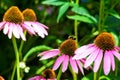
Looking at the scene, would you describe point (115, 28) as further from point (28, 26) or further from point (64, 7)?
point (28, 26)

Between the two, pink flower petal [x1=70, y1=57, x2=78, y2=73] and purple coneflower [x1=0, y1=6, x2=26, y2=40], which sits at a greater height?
purple coneflower [x1=0, y1=6, x2=26, y2=40]

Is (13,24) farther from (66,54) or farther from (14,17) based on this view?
(66,54)

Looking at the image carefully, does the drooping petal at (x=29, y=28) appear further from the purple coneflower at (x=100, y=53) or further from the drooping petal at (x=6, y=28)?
the purple coneflower at (x=100, y=53)

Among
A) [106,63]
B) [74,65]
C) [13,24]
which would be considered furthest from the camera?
[13,24]

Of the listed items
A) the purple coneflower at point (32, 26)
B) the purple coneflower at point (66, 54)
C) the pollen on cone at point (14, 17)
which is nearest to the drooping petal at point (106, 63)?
the purple coneflower at point (66, 54)

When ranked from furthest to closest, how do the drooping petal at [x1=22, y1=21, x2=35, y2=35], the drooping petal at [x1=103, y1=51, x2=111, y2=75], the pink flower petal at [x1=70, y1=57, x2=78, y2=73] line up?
the drooping petal at [x1=22, y1=21, x2=35, y2=35] → the pink flower petal at [x1=70, y1=57, x2=78, y2=73] → the drooping petal at [x1=103, y1=51, x2=111, y2=75]

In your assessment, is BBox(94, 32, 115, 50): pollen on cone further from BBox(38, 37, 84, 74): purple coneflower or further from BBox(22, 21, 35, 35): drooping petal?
BBox(22, 21, 35, 35): drooping petal

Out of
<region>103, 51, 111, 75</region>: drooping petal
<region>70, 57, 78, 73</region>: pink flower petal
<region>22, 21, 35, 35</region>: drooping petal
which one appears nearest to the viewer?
<region>103, 51, 111, 75</region>: drooping petal

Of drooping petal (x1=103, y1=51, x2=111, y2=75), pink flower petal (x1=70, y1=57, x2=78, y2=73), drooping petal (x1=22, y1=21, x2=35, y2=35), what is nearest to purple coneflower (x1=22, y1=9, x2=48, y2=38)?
drooping petal (x1=22, y1=21, x2=35, y2=35)

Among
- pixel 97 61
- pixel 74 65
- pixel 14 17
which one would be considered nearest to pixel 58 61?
pixel 74 65
